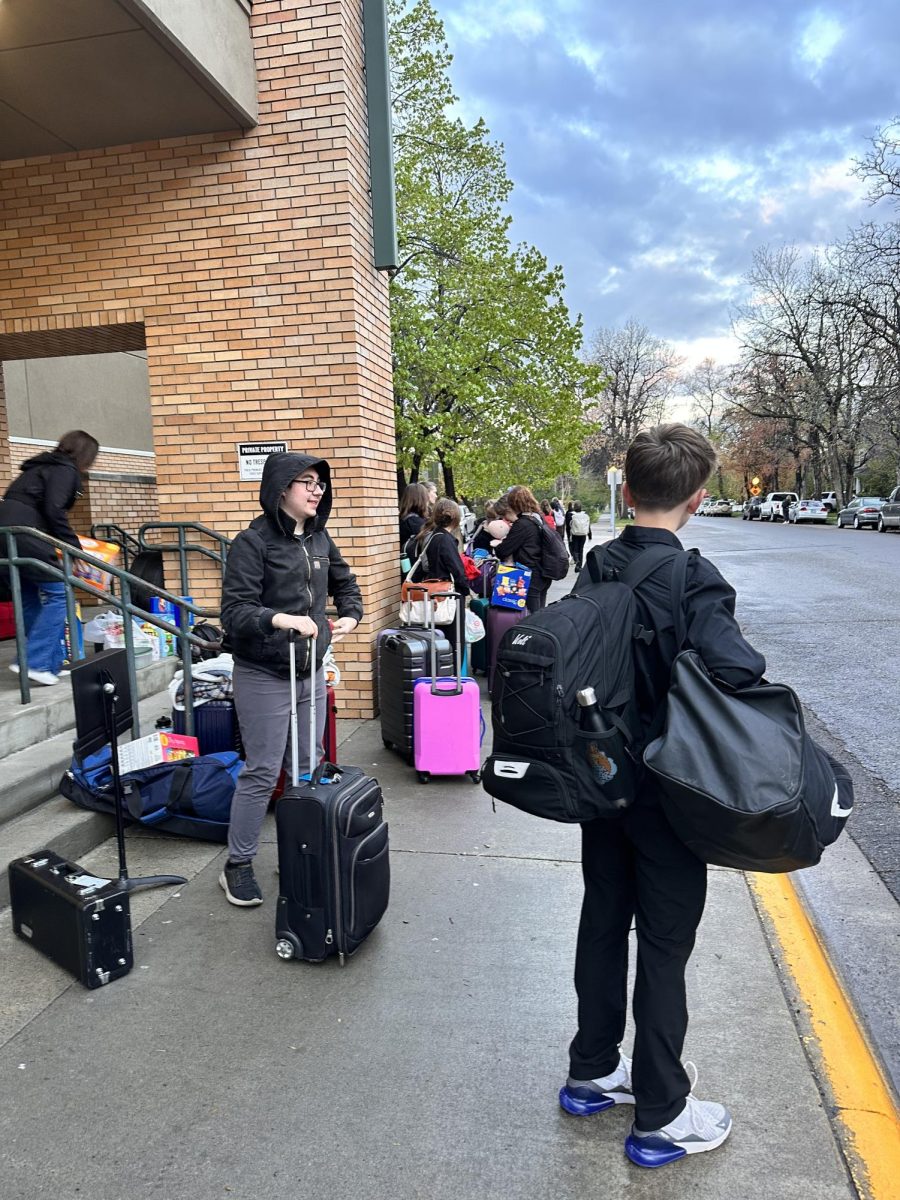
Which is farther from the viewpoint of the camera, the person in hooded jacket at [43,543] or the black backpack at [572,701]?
the person in hooded jacket at [43,543]

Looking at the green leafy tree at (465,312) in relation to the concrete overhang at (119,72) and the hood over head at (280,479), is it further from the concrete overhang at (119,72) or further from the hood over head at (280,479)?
the hood over head at (280,479)

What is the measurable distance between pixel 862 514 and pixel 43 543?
3715 centimetres

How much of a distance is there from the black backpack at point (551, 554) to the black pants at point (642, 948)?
5258 millimetres

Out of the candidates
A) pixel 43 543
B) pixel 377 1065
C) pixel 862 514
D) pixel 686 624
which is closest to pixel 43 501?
pixel 43 543

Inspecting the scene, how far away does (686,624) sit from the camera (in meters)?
2.04

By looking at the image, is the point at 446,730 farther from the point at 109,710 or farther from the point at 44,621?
the point at 44,621

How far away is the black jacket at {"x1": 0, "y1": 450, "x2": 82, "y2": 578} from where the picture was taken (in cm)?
534

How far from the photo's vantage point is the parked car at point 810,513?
4659cm

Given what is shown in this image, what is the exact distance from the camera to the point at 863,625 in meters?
10.4

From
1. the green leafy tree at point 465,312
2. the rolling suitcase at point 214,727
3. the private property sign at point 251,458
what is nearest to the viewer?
the rolling suitcase at point 214,727

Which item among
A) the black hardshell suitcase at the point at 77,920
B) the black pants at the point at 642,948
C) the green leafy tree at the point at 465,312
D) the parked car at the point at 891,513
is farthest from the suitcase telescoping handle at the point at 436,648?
the parked car at the point at 891,513

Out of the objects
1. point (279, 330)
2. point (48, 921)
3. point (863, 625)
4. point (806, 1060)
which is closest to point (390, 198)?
point (279, 330)

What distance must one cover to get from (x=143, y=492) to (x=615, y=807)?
11065 millimetres

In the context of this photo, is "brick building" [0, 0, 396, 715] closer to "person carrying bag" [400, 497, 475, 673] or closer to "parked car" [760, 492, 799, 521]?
"person carrying bag" [400, 497, 475, 673]
